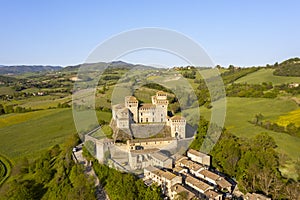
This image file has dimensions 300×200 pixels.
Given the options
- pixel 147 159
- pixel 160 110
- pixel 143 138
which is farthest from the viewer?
pixel 160 110

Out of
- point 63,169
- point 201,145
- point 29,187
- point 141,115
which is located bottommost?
point 29,187

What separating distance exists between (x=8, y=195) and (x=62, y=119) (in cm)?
2300

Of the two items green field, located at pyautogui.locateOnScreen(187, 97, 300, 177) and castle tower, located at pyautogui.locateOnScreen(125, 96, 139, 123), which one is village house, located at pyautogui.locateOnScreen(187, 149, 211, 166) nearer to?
green field, located at pyautogui.locateOnScreen(187, 97, 300, 177)

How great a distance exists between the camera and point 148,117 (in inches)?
1174

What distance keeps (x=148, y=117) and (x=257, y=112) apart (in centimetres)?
2007

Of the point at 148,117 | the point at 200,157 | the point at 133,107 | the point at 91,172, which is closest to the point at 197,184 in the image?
the point at 200,157

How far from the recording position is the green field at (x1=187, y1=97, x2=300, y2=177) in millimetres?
29250

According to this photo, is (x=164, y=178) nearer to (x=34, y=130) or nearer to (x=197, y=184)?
(x=197, y=184)

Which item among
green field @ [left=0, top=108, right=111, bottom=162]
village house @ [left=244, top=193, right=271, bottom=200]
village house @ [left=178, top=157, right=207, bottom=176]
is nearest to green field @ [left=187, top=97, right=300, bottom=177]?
village house @ [left=244, top=193, right=271, bottom=200]

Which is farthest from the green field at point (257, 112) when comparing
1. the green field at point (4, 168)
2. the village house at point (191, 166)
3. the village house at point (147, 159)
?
the green field at point (4, 168)

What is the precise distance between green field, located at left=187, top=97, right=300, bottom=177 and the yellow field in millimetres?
885

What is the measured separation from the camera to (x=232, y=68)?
→ 80.9 m

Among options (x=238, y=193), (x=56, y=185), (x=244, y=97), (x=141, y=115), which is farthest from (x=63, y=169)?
(x=244, y=97)

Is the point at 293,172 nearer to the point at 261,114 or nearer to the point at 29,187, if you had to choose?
the point at 261,114
